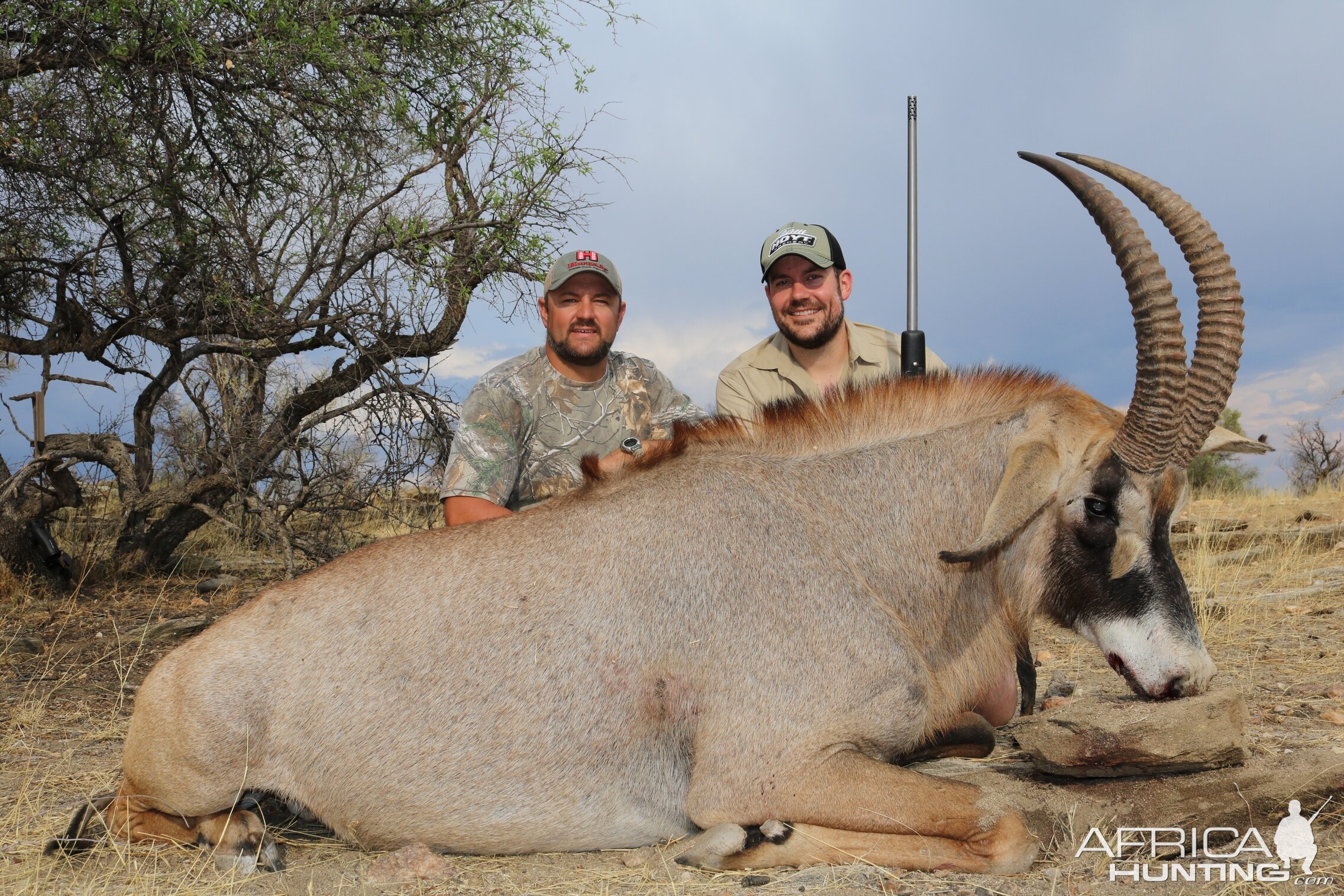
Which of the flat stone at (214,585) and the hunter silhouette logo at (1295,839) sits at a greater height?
the flat stone at (214,585)

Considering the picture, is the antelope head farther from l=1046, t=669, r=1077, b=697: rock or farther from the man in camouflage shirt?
the man in camouflage shirt

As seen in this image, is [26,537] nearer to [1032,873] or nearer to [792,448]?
[792,448]

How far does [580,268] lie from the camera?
7.09m

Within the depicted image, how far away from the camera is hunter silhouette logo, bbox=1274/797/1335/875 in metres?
3.79

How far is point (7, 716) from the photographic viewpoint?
718cm

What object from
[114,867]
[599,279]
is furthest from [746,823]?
[599,279]

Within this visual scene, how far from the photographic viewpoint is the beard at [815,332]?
7.46 metres

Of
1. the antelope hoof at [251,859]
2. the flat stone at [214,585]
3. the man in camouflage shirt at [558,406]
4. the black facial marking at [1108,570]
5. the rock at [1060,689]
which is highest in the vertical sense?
the man in camouflage shirt at [558,406]

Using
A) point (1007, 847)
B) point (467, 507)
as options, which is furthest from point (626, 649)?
point (467, 507)

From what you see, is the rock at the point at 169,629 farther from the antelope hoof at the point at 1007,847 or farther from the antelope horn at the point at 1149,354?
the antelope horn at the point at 1149,354

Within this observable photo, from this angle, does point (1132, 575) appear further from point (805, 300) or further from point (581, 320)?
point (581, 320)

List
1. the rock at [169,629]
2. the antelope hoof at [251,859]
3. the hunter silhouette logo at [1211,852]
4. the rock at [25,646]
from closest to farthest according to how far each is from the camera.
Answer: the hunter silhouette logo at [1211,852]
the antelope hoof at [251,859]
the rock at [25,646]
the rock at [169,629]

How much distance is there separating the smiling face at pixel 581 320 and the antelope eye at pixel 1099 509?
3864mm

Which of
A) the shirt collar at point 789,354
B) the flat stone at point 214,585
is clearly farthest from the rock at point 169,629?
the shirt collar at point 789,354
